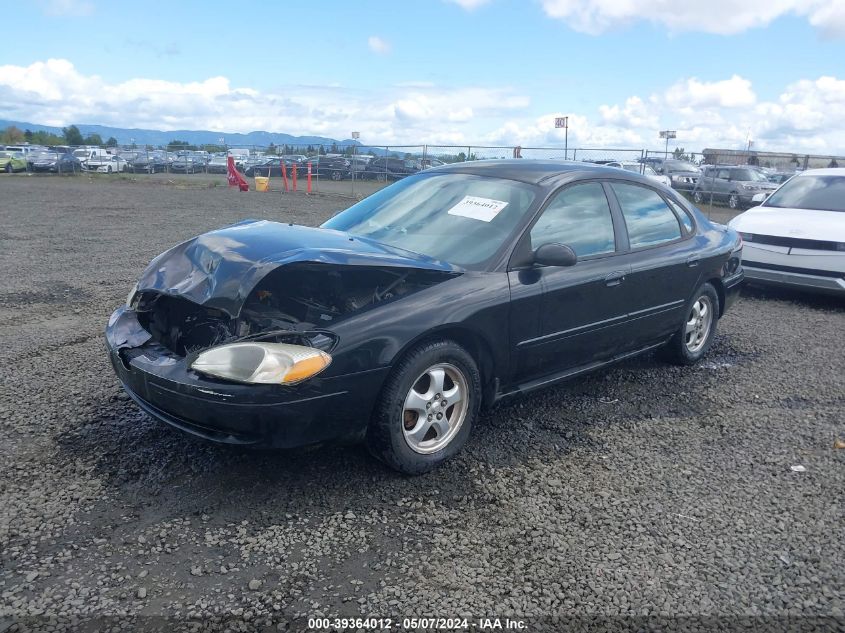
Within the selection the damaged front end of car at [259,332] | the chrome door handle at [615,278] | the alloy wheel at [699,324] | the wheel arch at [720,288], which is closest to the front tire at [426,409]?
the damaged front end of car at [259,332]

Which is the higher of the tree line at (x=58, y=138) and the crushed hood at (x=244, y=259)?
the tree line at (x=58, y=138)

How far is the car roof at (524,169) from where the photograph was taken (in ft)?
14.3

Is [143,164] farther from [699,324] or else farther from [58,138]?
[58,138]

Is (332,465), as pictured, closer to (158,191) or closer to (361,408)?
(361,408)

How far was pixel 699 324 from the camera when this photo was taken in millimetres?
5578

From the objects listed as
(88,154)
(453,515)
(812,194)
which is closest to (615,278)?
(453,515)

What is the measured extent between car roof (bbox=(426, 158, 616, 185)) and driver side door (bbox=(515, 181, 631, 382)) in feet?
0.47

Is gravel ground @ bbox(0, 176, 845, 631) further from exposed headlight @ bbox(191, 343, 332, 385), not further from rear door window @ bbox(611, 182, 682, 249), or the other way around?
rear door window @ bbox(611, 182, 682, 249)

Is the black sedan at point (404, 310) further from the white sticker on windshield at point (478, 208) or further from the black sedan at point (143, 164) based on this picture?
the black sedan at point (143, 164)

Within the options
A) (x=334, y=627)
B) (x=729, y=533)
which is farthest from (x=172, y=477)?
(x=729, y=533)

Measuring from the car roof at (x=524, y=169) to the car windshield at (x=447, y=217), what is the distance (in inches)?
3.0

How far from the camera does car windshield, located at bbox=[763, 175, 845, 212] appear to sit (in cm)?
868

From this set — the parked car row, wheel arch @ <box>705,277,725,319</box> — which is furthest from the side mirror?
the parked car row

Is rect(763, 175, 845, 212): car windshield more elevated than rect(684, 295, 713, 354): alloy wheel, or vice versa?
rect(763, 175, 845, 212): car windshield
